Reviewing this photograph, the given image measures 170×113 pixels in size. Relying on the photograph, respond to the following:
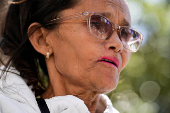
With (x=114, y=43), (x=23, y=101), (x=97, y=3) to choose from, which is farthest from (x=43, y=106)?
(x=97, y=3)

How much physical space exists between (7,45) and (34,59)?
0.33 meters

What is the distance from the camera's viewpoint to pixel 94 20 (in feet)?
7.91

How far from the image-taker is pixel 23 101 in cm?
219

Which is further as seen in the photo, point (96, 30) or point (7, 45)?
point (7, 45)

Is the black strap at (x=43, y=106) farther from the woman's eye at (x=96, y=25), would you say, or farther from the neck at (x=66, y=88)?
the woman's eye at (x=96, y=25)

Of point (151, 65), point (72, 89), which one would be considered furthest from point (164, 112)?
point (72, 89)

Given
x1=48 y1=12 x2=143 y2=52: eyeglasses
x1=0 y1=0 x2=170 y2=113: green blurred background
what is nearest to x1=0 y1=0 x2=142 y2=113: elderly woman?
x1=48 y1=12 x2=143 y2=52: eyeglasses

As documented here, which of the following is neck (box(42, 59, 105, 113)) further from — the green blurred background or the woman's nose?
the green blurred background

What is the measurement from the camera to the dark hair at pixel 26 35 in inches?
102

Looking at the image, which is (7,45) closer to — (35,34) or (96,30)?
(35,34)

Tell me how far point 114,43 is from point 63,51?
49 centimetres

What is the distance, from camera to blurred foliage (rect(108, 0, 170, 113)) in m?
10.6

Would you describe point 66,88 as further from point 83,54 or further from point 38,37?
point 38,37

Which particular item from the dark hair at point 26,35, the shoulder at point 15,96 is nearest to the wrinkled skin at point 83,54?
the dark hair at point 26,35
